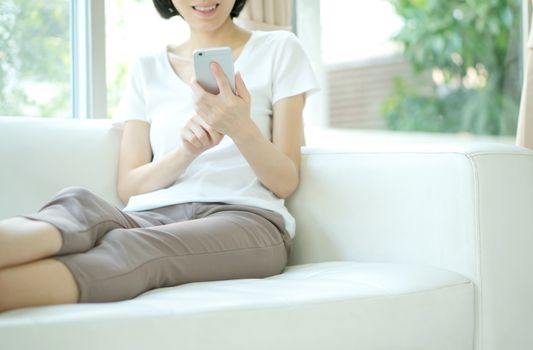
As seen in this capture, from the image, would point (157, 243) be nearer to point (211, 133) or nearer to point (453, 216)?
point (211, 133)

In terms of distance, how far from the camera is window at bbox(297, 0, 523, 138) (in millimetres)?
4555

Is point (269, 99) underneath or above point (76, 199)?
above

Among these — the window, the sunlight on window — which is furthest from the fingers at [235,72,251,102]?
the window

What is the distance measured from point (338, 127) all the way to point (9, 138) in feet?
8.50

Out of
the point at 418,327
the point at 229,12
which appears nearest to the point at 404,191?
the point at 418,327

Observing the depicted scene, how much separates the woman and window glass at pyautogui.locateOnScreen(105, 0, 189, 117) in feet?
2.09

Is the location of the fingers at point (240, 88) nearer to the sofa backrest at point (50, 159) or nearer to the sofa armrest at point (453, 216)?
the sofa armrest at point (453, 216)

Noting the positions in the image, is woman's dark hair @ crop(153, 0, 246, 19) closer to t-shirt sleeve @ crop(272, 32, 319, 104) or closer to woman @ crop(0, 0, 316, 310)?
woman @ crop(0, 0, 316, 310)

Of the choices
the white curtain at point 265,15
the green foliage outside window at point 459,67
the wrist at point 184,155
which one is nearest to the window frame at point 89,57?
the white curtain at point 265,15

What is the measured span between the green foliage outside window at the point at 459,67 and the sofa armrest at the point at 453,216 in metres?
2.94

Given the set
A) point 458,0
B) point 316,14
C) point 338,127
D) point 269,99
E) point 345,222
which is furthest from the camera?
point 458,0

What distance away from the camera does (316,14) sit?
11.9 ft

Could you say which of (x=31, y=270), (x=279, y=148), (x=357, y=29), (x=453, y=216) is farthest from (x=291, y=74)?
(x=357, y=29)

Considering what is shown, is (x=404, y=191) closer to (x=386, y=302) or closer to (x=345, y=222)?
(x=345, y=222)
